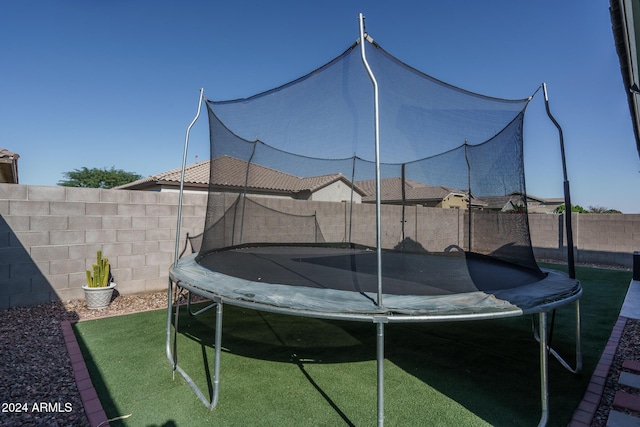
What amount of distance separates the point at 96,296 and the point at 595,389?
3.56 metres

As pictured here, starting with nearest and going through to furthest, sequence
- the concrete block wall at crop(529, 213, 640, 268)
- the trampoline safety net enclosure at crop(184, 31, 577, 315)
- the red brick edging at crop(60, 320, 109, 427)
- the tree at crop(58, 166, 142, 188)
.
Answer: the red brick edging at crop(60, 320, 109, 427), the trampoline safety net enclosure at crop(184, 31, 577, 315), the concrete block wall at crop(529, 213, 640, 268), the tree at crop(58, 166, 142, 188)

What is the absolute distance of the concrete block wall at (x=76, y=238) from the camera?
274 centimetres

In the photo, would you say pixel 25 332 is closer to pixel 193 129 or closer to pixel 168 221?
pixel 168 221

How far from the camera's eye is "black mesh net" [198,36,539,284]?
6.73 ft

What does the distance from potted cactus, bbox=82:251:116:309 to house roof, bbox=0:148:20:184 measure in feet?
5.04

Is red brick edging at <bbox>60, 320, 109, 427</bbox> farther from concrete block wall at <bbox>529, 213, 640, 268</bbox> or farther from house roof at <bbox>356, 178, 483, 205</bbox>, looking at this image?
concrete block wall at <bbox>529, 213, 640, 268</bbox>

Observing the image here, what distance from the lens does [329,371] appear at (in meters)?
1.88

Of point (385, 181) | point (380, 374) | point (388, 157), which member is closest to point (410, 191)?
point (385, 181)

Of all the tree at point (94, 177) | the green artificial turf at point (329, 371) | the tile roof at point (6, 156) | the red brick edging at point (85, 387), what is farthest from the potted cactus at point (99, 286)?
the tree at point (94, 177)

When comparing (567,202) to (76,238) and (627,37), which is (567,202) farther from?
(76,238)

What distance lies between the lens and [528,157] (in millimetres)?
2547

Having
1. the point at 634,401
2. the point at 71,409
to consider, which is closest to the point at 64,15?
the point at 71,409

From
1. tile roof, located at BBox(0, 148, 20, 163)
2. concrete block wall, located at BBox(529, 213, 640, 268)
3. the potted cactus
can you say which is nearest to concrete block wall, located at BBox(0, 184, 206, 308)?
the potted cactus

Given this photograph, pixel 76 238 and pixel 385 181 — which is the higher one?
pixel 385 181
